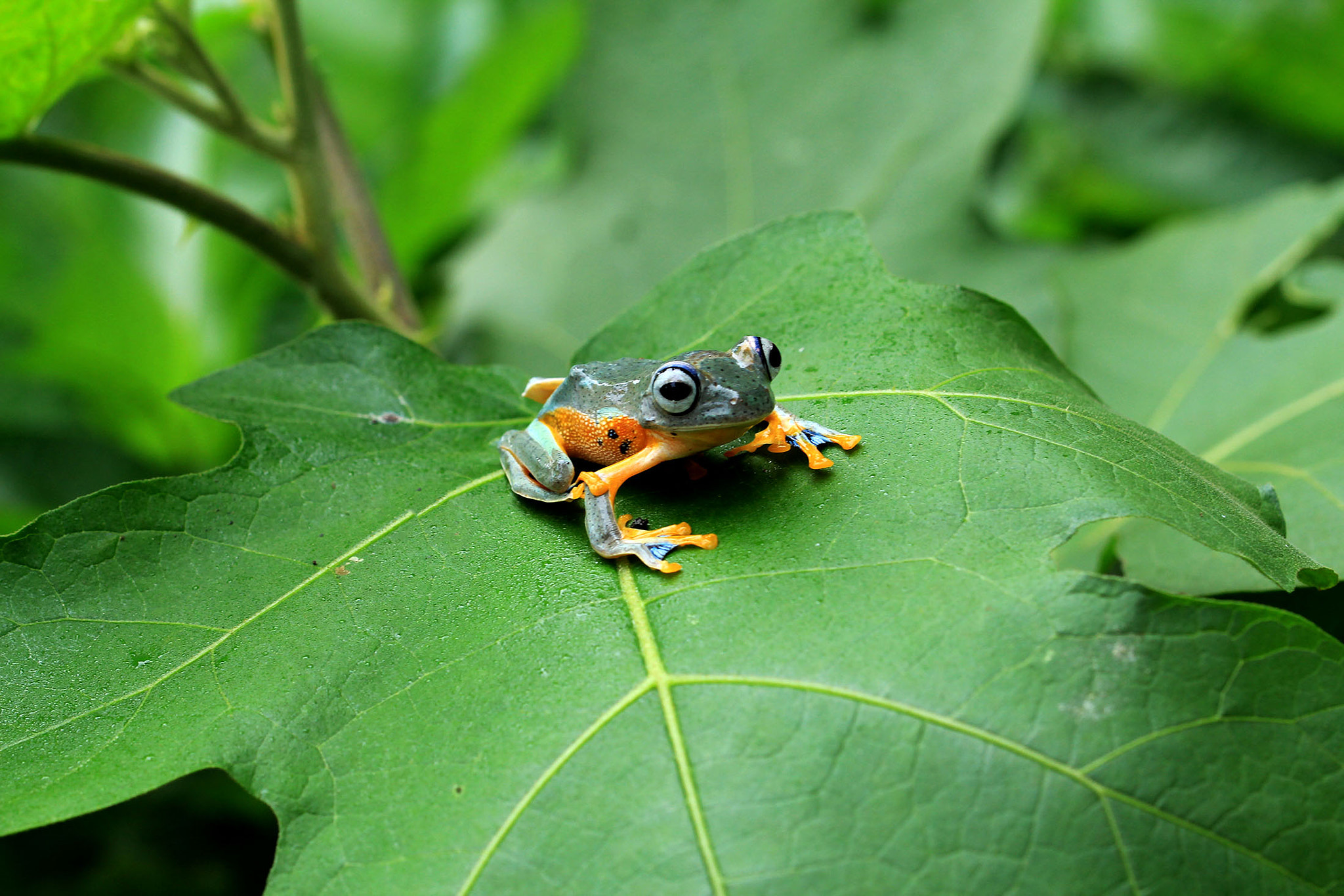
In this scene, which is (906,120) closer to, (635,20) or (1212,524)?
(635,20)

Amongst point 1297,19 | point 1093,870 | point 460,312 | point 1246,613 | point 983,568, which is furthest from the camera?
point 1297,19

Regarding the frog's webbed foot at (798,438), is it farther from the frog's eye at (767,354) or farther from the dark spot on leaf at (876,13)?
the dark spot on leaf at (876,13)

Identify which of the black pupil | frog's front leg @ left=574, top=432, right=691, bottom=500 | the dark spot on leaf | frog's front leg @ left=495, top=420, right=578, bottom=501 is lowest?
frog's front leg @ left=495, top=420, right=578, bottom=501

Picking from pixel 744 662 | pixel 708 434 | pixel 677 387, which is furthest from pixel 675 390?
pixel 744 662

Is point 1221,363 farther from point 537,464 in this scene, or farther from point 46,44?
point 46,44

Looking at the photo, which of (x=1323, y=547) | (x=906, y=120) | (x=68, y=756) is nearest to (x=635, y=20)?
(x=906, y=120)

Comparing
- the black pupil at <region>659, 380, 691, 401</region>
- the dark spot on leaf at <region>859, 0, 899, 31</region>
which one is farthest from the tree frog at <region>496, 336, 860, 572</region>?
the dark spot on leaf at <region>859, 0, 899, 31</region>

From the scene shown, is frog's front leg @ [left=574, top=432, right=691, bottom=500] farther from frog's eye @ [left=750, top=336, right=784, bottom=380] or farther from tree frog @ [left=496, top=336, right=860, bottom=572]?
frog's eye @ [left=750, top=336, right=784, bottom=380]
